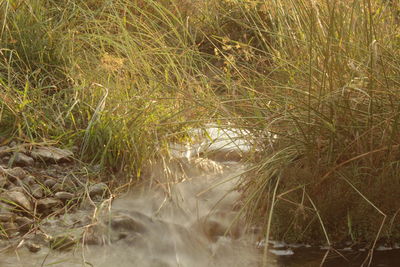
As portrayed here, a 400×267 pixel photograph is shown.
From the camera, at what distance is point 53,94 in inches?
144

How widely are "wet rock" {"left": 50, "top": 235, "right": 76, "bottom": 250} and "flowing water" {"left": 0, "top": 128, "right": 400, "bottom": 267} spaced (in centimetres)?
3

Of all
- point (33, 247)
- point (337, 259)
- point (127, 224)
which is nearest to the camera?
point (337, 259)

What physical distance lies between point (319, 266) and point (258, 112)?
0.70 meters

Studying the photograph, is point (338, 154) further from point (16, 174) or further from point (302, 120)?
point (16, 174)

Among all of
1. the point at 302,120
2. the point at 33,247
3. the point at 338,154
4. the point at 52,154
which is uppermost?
the point at 302,120

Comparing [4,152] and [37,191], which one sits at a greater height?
[4,152]

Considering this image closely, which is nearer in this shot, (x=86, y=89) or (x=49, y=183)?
(x=49, y=183)

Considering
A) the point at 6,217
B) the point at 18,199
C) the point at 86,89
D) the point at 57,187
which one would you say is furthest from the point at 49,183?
the point at 86,89

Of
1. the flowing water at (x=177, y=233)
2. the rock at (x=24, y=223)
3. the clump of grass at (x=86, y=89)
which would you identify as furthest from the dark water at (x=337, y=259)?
the rock at (x=24, y=223)

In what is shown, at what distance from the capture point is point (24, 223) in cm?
284

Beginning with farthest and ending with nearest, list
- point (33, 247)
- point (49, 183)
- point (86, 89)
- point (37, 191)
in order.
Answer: point (86, 89), point (49, 183), point (37, 191), point (33, 247)

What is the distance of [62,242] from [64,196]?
0.43 metres

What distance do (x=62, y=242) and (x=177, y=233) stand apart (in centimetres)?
47

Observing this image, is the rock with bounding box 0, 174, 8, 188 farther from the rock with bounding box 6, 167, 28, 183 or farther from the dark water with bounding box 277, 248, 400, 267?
the dark water with bounding box 277, 248, 400, 267
